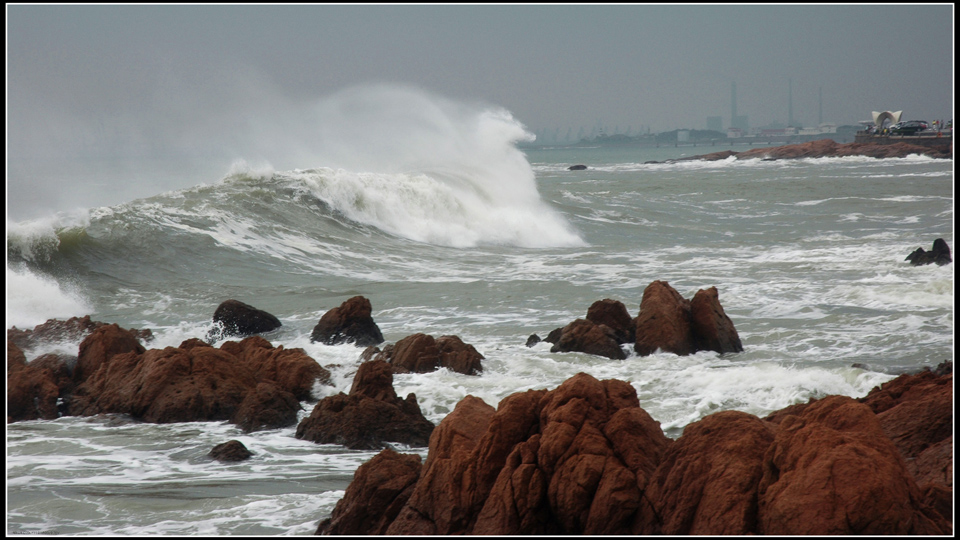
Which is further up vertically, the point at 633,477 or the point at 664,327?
the point at 633,477

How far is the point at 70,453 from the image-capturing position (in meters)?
6.68

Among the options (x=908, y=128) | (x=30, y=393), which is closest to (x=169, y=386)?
(x=30, y=393)

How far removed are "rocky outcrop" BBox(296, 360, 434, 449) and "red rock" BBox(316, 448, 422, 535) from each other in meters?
1.91

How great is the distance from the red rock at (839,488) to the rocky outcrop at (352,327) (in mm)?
A: 7160

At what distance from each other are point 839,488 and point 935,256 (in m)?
13.1

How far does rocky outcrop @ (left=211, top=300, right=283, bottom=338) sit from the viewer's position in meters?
11.3

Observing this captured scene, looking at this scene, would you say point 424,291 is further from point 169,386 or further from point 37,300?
point 169,386

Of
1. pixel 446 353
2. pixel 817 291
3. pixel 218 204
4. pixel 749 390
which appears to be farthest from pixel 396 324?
pixel 218 204

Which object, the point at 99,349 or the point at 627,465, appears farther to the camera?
the point at 99,349

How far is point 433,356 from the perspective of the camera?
9211 millimetres

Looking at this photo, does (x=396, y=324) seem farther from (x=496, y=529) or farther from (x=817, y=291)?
(x=496, y=529)

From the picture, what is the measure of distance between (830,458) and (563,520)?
1300 mm

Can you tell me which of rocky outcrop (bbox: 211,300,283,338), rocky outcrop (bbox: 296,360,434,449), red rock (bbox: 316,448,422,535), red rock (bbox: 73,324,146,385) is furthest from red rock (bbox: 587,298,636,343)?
red rock (bbox: 316,448,422,535)

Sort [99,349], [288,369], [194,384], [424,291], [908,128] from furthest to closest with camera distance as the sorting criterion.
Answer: [908,128]
[424,291]
[99,349]
[288,369]
[194,384]
